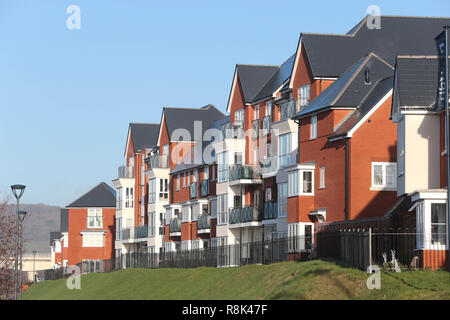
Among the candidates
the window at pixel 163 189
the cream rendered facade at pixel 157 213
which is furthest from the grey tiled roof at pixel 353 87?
the window at pixel 163 189

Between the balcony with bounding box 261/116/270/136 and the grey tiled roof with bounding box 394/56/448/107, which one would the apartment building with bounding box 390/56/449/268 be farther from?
the balcony with bounding box 261/116/270/136

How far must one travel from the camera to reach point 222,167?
208 ft

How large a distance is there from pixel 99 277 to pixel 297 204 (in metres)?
22.3

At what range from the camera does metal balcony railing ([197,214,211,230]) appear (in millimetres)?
67250

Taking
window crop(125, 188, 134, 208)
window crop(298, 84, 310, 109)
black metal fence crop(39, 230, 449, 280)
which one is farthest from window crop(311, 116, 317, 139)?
window crop(125, 188, 134, 208)

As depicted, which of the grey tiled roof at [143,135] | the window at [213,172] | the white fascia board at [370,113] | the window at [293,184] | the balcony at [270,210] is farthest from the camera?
the grey tiled roof at [143,135]

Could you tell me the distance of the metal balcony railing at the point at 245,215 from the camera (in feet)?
189

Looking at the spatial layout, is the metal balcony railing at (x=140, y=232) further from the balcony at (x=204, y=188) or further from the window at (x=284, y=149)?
the window at (x=284, y=149)

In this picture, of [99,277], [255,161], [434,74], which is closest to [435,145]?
[434,74]

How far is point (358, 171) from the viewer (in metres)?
44.9

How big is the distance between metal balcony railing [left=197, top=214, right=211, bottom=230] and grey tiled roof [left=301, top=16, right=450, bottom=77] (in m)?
17.9

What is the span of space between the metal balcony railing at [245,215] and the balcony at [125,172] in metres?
29.1

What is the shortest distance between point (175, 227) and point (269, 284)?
123ft
